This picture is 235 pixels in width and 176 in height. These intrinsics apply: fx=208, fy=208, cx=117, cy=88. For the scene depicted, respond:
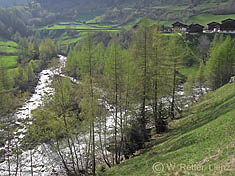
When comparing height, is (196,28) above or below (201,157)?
above

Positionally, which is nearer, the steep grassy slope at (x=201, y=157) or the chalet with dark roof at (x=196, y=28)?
the steep grassy slope at (x=201, y=157)

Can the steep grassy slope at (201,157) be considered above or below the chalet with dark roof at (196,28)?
below

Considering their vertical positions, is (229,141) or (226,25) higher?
(226,25)

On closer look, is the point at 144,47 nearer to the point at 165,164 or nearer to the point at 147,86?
the point at 147,86

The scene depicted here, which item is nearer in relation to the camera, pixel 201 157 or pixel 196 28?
pixel 201 157

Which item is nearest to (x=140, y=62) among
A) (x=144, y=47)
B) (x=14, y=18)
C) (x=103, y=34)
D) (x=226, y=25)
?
(x=144, y=47)

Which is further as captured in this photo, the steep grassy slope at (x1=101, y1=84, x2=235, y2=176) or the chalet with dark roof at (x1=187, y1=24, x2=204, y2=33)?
the chalet with dark roof at (x1=187, y1=24, x2=204, y2=33)

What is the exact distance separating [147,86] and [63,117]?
39.0 feet

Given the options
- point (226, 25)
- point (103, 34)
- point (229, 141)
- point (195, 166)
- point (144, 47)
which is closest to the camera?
point (195, 166)

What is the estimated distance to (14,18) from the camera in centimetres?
17350

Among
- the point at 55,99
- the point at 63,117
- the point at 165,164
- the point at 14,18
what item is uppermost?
the point at 14,18

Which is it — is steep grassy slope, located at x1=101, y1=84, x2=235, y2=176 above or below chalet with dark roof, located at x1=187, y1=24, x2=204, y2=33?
below

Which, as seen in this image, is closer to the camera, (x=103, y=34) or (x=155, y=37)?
(x=155, y=37)

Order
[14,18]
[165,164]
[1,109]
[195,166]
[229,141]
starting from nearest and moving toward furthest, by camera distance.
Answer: [195,166] → [229,141] → [165,164] → [1,109] → [14,18]
